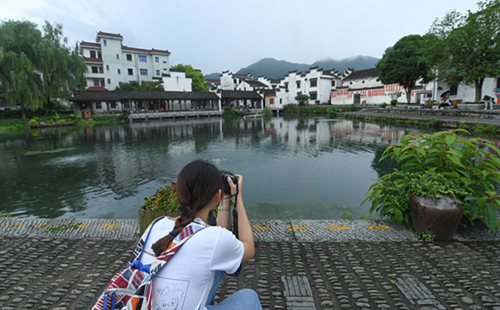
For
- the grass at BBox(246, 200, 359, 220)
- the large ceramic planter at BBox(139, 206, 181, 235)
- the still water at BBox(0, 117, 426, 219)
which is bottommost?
the grass at BBox(246, 200, 359, 220)

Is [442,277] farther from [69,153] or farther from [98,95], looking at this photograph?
[98,95]

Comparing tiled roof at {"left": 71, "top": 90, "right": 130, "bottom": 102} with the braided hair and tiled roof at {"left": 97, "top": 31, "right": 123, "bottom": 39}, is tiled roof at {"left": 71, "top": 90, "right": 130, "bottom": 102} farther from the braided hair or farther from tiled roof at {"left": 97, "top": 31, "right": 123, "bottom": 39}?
the braided hair

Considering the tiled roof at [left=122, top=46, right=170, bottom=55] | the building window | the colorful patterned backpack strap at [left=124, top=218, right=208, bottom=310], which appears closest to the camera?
the colorful patterned backpack strap at [left=124, top=218, right=208, bottom=310]

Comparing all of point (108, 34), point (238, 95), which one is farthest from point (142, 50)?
point (238, 95)

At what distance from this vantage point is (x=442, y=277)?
2744mm

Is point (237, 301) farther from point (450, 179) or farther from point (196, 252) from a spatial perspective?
point (450, 179)

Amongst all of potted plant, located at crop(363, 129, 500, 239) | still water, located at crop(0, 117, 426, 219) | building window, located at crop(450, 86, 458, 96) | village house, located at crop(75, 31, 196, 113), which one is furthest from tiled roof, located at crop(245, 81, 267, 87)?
potted plant, located at crop(363, 129, 500, 239)

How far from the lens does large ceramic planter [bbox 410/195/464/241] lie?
326cm

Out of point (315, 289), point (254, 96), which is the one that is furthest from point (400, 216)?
point (254, 96)

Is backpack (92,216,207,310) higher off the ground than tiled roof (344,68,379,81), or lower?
lower

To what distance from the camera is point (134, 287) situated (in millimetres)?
1250

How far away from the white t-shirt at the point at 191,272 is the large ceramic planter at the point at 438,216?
3.04 m

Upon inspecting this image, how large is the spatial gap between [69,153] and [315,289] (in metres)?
14.7

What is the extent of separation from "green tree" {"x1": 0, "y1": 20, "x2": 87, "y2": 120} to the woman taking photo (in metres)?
33.4
